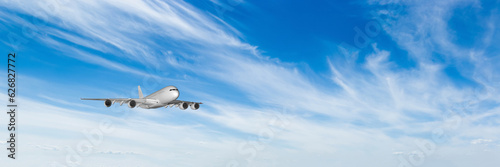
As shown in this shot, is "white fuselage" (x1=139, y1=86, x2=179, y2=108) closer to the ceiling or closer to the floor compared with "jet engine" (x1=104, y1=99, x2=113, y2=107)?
closer to the ceiling

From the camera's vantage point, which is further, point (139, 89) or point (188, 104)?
point (139, 89)

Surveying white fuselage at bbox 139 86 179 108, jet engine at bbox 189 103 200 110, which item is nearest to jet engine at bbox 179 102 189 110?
jet engine at bbox 189 103 200 110

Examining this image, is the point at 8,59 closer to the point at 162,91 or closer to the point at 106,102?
the point at 106,102

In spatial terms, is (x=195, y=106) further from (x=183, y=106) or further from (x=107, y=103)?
(x=107, y=103)

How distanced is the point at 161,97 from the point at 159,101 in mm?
1810

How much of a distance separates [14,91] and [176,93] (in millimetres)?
32098

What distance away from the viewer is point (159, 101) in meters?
87.9

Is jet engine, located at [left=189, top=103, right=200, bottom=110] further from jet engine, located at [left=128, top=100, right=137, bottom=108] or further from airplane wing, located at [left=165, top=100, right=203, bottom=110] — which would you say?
jet engine, located at [left=128, top=100, right=137, bottom=108]

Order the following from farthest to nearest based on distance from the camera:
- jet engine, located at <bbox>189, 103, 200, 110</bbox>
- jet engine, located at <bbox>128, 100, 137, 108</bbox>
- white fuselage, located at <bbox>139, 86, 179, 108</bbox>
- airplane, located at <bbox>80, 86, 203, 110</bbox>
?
1. jet engine, located at <bbox>189, 103, 200, 110</bbox>
2. jet engine, located at <bbox>128, 100, 137, 108</bbox>
3. airplane, located at <bbox>80, 86, 203, 110</bbox>
4. white fuselage, located at <bbox>139, 86, 179, 108</bbox>

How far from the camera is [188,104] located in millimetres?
96750

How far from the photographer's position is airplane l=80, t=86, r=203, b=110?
8419 centimetres

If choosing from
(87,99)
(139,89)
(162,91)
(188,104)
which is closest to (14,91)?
(87,99)

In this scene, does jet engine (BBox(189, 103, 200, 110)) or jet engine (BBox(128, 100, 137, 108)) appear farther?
jet engine (BBox(189, 103, 200, 110))

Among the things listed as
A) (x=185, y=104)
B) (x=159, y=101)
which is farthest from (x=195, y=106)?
(x=159, y=101)
